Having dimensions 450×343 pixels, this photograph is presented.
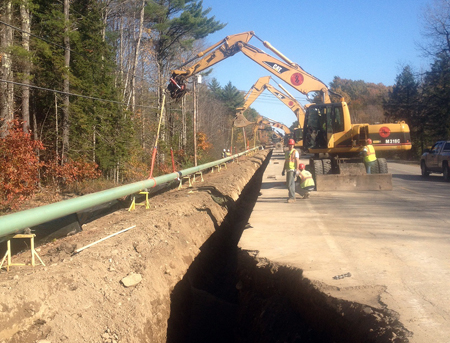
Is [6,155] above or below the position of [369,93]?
below

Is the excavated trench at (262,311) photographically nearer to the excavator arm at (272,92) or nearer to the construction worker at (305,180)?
the construction worker at (305,180)

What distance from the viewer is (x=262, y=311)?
6172 mm

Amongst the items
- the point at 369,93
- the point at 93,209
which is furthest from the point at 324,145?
the point at 369,93

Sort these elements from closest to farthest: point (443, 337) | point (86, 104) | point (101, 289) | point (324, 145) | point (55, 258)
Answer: point (443, 337), point (101, 289), point (55, 258), point (324, 145), point (86, 104)

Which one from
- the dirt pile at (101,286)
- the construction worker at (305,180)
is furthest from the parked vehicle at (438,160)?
the dirt pile at (101,286)

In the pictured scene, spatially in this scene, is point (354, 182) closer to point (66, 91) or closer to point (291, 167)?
point (291, 167)

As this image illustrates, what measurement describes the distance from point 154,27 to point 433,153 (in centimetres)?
2296

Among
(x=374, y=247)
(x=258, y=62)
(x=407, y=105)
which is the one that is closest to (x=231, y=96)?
(x=407, y=105)

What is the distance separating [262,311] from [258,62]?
738 inches

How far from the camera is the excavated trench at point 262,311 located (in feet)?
14.8

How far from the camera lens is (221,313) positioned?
7.18 metres

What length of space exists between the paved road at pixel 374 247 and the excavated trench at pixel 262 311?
0.19 m

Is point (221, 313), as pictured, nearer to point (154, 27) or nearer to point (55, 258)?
point (55, 258)

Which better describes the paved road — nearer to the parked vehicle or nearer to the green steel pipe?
the green steel pipe
